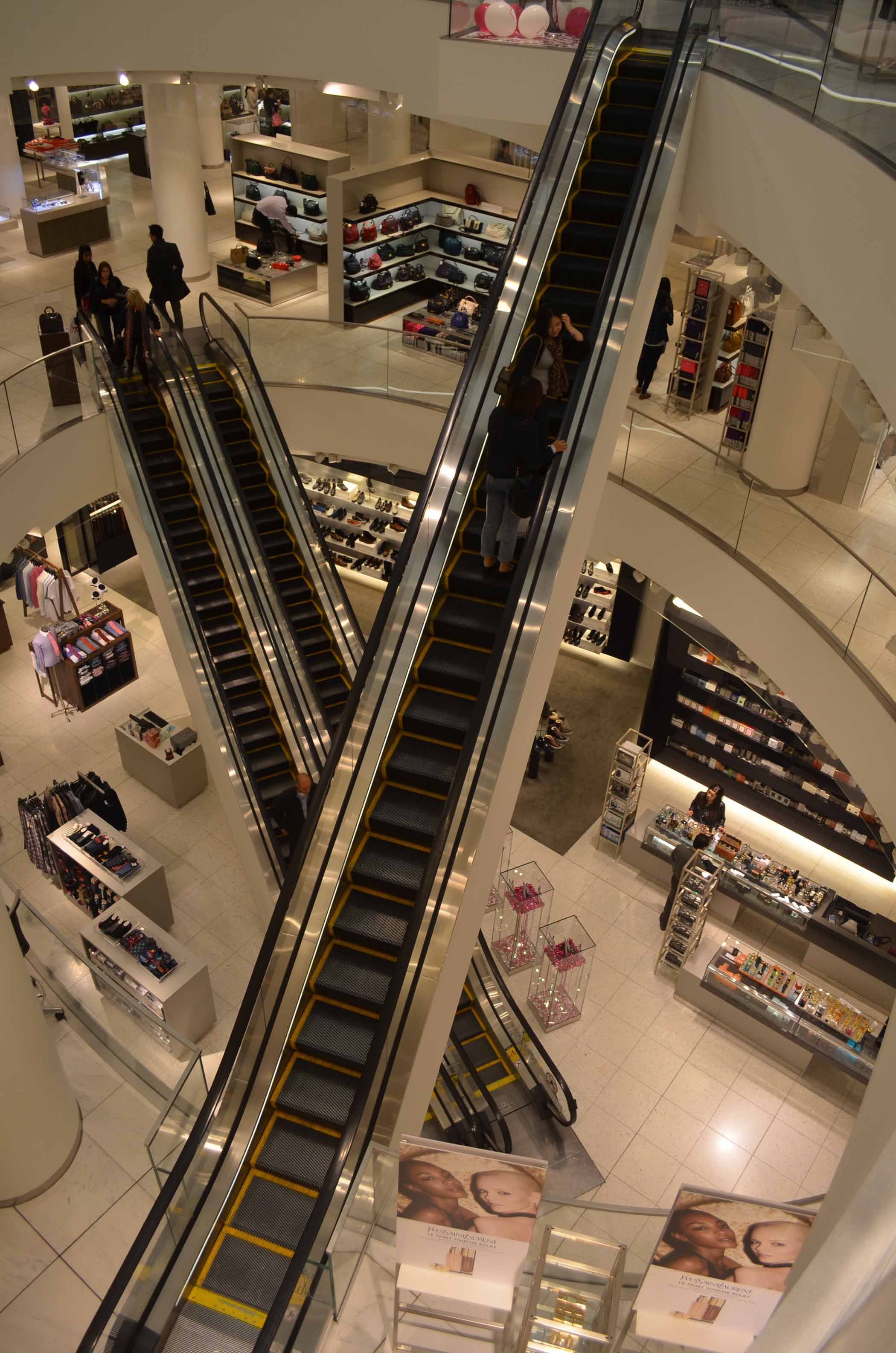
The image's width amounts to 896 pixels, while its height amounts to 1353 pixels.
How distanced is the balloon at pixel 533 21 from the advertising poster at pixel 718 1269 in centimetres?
965

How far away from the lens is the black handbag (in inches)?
476

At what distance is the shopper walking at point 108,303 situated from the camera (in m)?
11.3

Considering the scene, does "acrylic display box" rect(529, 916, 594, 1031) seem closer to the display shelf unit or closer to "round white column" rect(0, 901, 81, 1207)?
the display shelf unit

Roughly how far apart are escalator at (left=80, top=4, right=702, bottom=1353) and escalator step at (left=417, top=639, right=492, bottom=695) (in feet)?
0.05

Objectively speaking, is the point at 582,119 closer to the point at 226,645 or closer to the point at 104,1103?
the point at 226,645

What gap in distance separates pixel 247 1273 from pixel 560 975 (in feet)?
18.1

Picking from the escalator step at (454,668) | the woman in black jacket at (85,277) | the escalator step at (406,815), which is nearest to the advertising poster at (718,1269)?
the escalator step at (406,815)

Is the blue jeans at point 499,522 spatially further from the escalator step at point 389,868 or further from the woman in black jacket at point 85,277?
the woman in black jacket at point 85,277

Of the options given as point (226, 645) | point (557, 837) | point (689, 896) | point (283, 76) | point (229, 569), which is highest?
point (283, 76)

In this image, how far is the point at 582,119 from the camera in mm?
8516

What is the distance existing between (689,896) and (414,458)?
19.6 feet

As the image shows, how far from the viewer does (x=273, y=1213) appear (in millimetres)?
5812

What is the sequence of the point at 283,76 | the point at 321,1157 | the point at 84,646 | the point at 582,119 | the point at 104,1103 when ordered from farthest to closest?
the point at 84,646 → the point at 283,76 → the point at 582,119 → the point at 104,1103 → the point at 321,1157

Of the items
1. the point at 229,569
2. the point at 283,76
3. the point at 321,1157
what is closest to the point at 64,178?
the point at 283,76
